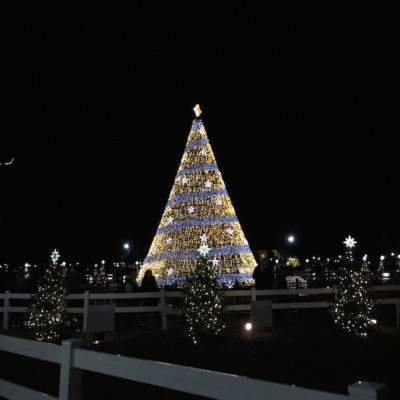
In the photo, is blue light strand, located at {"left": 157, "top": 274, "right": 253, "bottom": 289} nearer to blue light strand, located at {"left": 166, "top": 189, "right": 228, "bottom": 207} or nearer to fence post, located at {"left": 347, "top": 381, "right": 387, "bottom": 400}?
blue light strand, located at {"left": 166, "top": 189, "right": 228, "bottom": 207}

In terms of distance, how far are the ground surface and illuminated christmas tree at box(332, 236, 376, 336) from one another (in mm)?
304

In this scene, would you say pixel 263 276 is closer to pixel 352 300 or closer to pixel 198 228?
pixel 352 300

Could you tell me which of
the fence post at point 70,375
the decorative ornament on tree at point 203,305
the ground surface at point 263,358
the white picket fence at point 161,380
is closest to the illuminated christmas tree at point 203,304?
the decorative ornament on tree at point 203,305

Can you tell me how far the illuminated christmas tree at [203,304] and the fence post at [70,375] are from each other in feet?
21.0

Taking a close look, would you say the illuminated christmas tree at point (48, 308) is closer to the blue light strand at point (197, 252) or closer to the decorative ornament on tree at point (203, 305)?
the decorative ornament on tree at point (203, 305)

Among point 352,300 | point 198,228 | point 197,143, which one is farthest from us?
point 197,143

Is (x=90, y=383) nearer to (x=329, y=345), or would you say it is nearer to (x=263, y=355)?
(x=263, y=355)

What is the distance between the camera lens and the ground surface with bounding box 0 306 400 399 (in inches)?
272

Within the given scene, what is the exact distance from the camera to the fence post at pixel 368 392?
2084 millimetres

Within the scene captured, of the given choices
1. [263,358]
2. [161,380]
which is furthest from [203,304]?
[161,380]

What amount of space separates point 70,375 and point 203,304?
21.7 ft

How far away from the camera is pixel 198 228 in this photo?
22.6 meters

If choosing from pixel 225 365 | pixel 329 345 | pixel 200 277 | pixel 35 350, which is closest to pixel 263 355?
pixel 225 365

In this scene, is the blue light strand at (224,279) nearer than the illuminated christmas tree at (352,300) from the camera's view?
No
